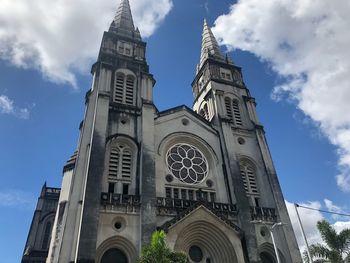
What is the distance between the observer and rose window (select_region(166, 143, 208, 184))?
2359 centimetres

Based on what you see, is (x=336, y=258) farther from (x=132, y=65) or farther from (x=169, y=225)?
(x=132, y=65)

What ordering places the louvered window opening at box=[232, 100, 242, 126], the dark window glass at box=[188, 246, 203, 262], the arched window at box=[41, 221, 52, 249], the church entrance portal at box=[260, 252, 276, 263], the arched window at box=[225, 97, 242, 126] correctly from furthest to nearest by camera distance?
the louvered window opening at box=[232, 100, 242, 126] → the arched window at box=[225, 97, 242, 126] → the arched window at box=[41, 221, 52, 249] → the church entrance portal at box=[260, 252, 276, 263] → the dark window glass at box=[188, 246, 203, 262]

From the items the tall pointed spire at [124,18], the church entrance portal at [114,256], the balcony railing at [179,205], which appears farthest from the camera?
the tall pointed spire at [124,18]

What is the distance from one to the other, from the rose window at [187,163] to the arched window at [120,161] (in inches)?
124

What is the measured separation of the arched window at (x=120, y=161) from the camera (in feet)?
71.0

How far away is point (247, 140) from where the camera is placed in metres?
27.9

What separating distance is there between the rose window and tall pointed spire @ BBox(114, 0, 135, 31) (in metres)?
16.1

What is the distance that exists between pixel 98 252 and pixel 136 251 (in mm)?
2166

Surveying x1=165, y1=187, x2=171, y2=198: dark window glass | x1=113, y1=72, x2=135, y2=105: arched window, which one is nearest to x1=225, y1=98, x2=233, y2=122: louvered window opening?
x1=113, y1=72, x2=135, y2=105: arched window

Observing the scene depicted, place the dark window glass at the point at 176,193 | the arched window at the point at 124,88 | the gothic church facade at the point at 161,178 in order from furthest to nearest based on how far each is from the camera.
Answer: the arched window at the point at 124,88
the dark window glass at the point at 176,193
the gothic church facade at the point at 161,178

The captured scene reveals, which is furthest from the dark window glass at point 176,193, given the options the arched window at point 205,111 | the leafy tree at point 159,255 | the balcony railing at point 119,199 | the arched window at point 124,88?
the arched window at point 205,111

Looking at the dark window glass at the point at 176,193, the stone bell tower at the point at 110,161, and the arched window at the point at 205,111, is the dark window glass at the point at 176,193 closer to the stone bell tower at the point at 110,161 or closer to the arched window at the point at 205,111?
the stone bell tower at the point at 110,161

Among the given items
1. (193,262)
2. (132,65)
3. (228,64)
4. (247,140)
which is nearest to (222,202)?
(193,262)

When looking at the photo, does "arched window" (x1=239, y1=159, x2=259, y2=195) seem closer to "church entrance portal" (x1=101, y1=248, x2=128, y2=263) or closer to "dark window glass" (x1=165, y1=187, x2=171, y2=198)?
"dark window glass" (x1=165, y1=187, x2=171, y2=198)
